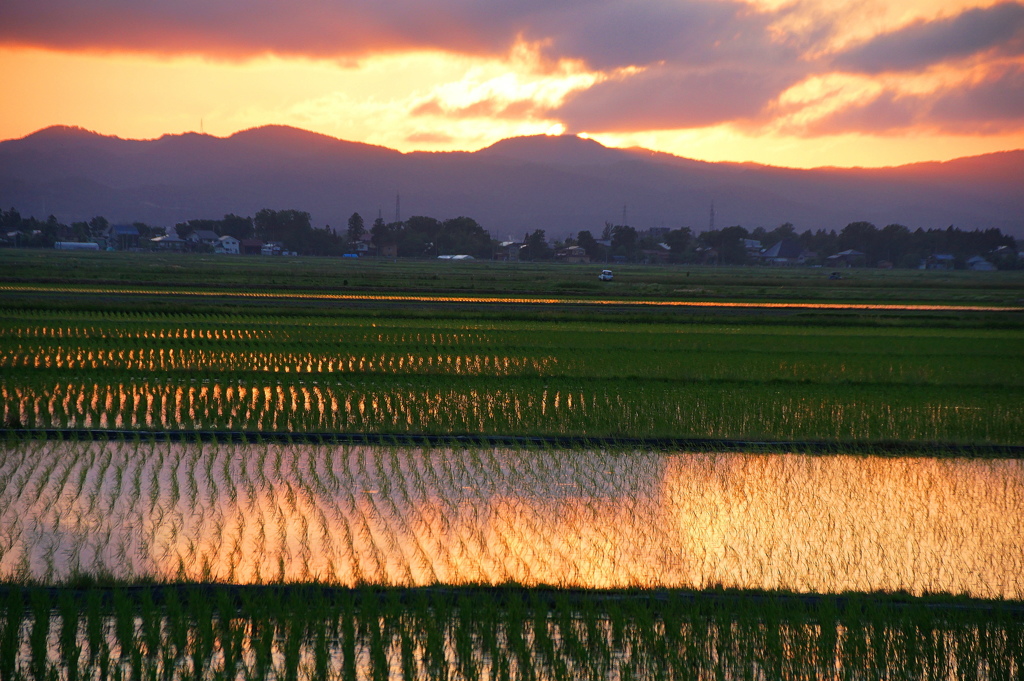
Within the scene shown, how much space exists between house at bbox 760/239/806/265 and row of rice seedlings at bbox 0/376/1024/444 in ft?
375

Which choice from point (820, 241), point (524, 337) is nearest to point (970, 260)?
point (820, 241)

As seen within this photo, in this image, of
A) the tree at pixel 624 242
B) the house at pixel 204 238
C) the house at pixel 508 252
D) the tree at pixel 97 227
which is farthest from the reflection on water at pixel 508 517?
the tree at pixel 97 227

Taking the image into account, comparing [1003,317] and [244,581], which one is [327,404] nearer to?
[244,581]

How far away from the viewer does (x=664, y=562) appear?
5289 millimetres

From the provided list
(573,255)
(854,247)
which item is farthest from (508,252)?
(854,247)

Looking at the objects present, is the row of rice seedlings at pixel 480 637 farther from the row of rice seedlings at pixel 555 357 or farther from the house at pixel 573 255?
the house at pixel 573 255

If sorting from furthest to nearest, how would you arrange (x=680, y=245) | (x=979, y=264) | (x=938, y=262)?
(x=680, y=245) < (x=938, y=262) < (x=979, y=264)

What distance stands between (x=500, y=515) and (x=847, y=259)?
409 feet

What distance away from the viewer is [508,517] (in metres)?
6.02

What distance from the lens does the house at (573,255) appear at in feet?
357

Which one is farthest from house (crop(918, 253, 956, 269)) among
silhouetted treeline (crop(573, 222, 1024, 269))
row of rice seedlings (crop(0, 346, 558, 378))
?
row of rice seedlings (crop(0, 346, 558, 378))

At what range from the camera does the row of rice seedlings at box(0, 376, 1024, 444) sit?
29.4 ft

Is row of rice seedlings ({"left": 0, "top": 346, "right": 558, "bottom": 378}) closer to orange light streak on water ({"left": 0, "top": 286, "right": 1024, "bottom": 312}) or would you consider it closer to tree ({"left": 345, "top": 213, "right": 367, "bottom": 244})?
orange light streak on water ({"left": 0, "top": 286, "right": 1024, "bottom": 312})

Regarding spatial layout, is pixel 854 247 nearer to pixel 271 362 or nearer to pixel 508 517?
pixel 271 362
